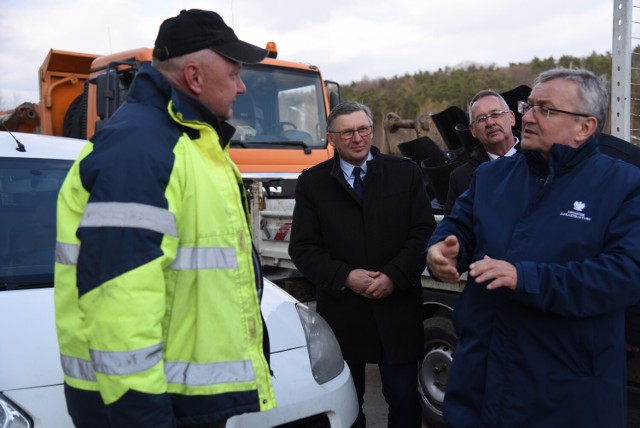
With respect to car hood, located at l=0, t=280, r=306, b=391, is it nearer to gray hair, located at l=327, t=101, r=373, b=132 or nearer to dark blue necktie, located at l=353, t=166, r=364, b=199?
dark blue necktie, located at l=353, t=166, r=364, b=199

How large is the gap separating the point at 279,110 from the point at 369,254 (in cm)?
429

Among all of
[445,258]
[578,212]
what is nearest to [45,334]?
[445,258]

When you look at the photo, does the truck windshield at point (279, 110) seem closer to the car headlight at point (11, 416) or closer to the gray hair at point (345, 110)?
the gray hair at point (345, 110)

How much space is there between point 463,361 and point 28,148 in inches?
98.4

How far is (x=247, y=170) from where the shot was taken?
6.73 meters

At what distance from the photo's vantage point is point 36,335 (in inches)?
91.7

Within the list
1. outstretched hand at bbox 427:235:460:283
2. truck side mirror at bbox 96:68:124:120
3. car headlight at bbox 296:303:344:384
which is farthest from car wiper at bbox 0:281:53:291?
truck side mirror at bbox 96:68:124:120

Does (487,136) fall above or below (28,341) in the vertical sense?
above

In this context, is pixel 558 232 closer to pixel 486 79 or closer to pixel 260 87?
pixel 260 87

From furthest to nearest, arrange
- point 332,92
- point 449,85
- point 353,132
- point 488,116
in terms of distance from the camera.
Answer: point 449,85 → point 332,92 → point 488,116 → point 353,132

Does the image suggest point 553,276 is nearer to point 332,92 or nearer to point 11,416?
point 11,416

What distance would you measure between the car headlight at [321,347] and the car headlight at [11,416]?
1127 millimetres

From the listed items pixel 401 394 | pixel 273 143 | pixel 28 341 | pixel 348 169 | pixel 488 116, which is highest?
pixel 488 116

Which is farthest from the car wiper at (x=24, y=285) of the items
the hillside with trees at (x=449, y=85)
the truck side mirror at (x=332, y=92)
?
the hillside with trees at (x=449, y=85)
